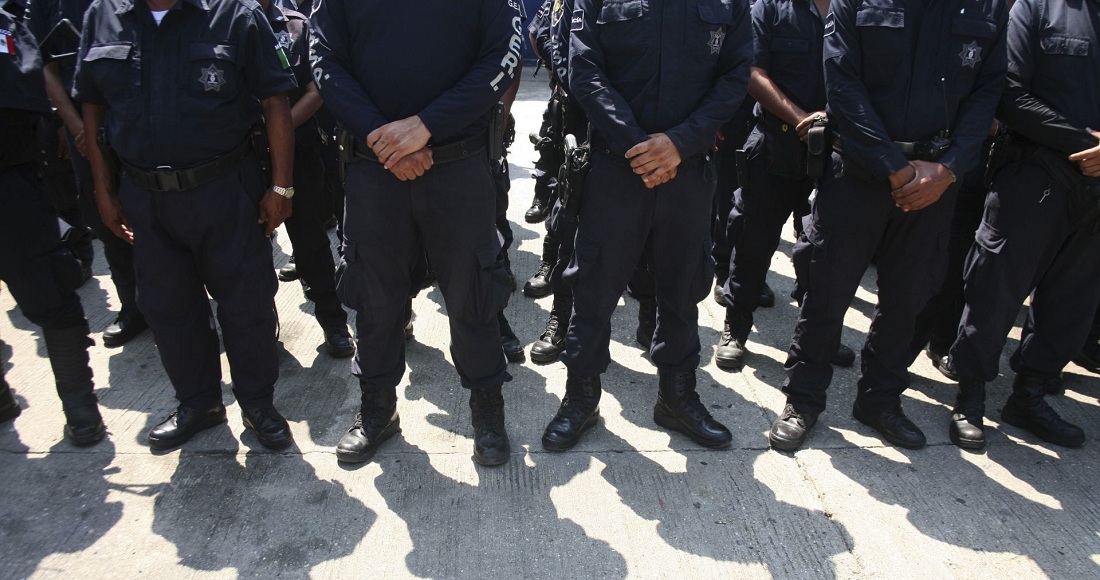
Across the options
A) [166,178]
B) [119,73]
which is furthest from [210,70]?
[166,178]

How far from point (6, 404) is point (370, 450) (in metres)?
1.77

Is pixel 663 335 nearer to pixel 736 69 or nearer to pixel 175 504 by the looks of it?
pixel 736 69

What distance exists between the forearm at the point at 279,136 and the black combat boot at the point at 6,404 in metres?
1.67

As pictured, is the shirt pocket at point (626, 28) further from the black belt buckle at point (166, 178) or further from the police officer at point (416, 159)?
the black belt buckle at point (166, 178)

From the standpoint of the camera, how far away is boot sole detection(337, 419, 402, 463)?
3.12 m

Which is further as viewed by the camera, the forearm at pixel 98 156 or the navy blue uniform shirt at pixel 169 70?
the forearm at pixel 98 156

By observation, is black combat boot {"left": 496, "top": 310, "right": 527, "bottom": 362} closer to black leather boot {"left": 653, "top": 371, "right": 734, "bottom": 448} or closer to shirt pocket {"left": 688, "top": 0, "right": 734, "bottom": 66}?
black leather boot {"left": 653, "top": 371, "right": 734, "bottom": 448}

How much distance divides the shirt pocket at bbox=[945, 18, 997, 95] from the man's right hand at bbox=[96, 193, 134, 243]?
3.40 meters

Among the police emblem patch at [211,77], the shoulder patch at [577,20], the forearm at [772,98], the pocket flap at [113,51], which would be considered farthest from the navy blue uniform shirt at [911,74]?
the pocket flap at [113,51]

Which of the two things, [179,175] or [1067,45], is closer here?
[179,175]

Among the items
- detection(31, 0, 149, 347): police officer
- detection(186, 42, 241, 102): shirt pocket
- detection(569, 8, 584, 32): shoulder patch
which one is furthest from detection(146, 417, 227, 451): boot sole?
detection(569, 8, 584, 32): shoulder patch

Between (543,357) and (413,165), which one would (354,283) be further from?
(543,357)

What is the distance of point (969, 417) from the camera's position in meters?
3.42

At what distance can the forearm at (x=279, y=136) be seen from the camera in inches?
118
